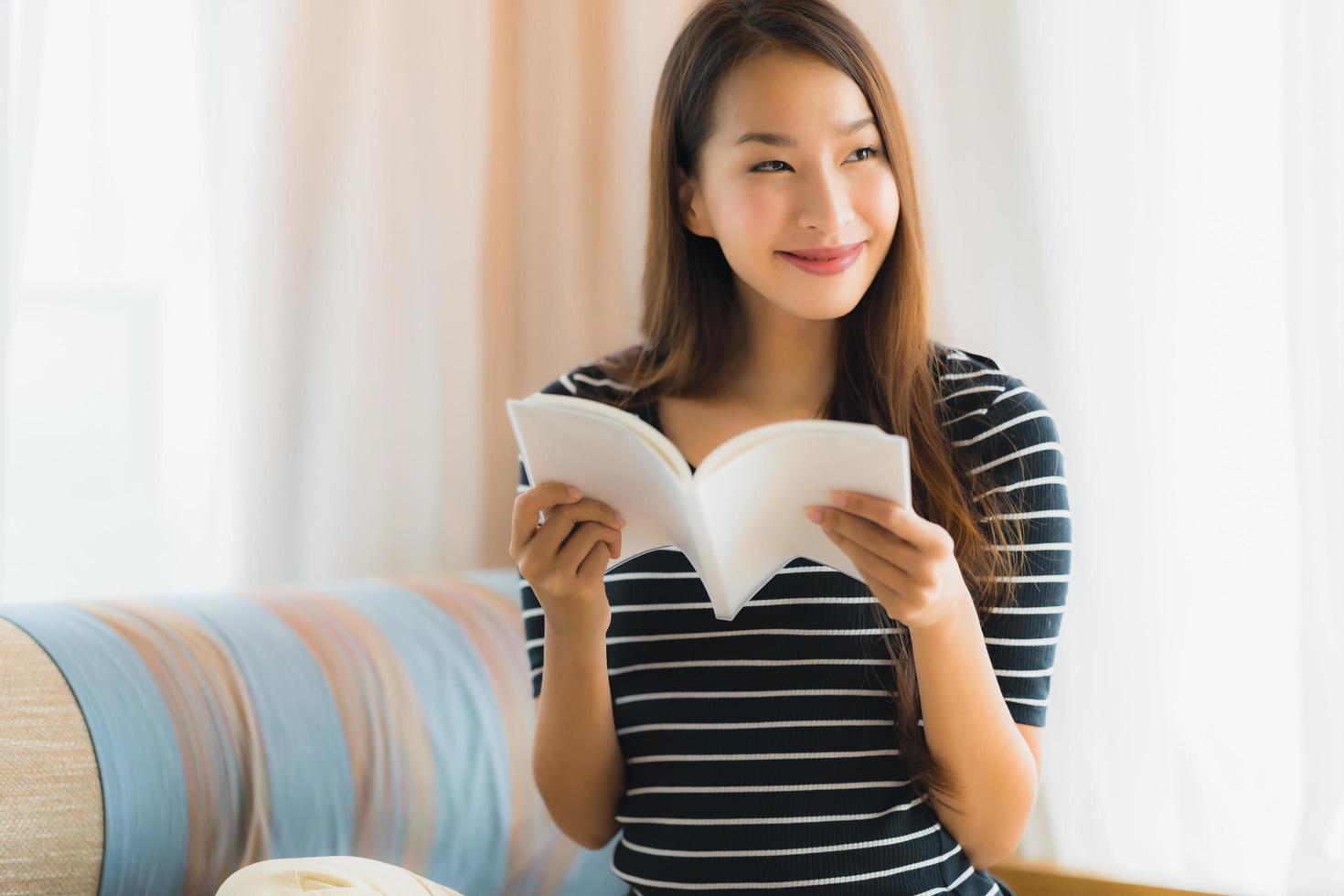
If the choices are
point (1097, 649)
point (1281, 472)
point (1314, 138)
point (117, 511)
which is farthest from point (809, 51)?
point (117, 511)

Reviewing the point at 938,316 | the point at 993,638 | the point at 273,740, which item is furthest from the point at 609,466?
the point at 938,316

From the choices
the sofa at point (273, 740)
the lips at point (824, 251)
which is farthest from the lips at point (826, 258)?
the sofa at point (273, 740)

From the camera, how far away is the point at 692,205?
1246 millimetres

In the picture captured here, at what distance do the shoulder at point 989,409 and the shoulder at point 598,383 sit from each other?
0.32 meters

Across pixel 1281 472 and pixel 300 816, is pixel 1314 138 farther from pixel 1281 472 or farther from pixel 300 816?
pixel 300 816

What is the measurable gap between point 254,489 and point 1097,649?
3.60ft

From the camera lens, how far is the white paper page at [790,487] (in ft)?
2.54

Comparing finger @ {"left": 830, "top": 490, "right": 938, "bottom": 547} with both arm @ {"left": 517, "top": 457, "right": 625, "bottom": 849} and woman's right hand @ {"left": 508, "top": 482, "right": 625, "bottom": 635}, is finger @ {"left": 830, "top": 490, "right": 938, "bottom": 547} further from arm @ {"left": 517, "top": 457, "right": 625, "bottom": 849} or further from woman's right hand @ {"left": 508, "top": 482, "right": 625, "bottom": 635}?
arm @ {"left": 517, "top": 457, "right": 625, "bottom": 849}

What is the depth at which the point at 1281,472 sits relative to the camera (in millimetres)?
1384

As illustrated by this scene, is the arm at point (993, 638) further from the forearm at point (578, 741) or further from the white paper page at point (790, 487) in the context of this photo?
the forearm at point (578, 741)

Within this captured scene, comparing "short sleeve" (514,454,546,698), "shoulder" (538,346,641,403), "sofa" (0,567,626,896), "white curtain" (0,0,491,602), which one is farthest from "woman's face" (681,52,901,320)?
"white curtain" (0,0,491,602)

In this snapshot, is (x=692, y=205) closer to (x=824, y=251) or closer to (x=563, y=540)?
(x=824, y=251)

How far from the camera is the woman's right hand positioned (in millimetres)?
933

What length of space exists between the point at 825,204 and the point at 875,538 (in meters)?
0.36
